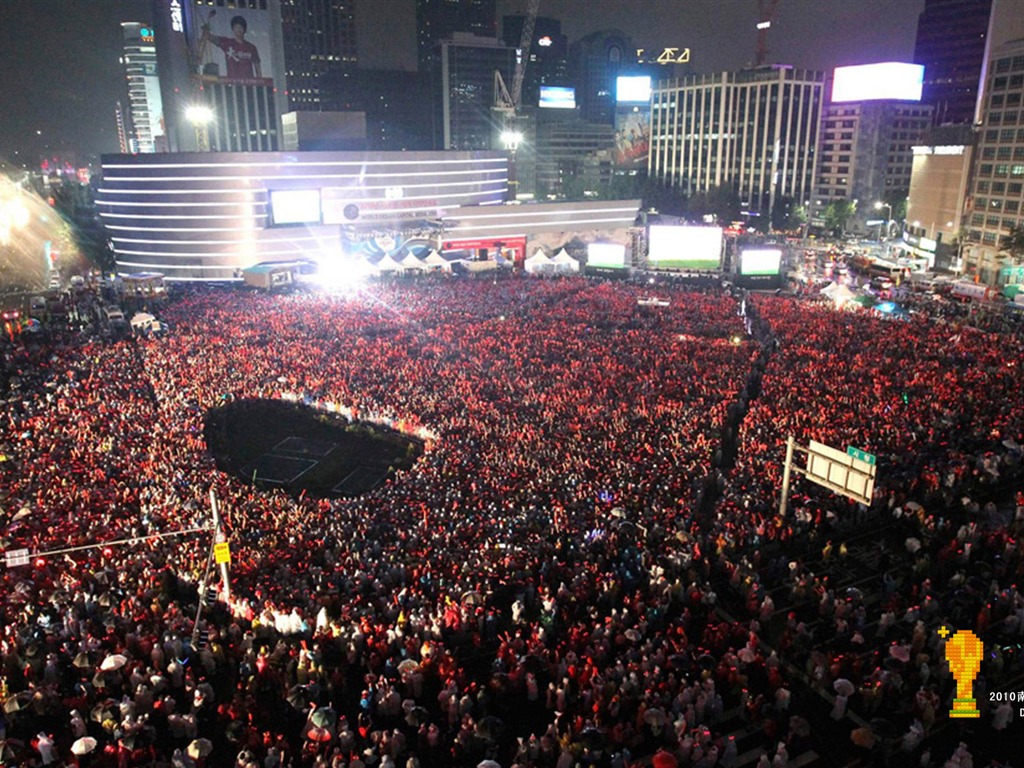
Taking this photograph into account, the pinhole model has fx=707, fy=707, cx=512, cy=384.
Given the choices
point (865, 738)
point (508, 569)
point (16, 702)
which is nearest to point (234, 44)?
point (508, 569)

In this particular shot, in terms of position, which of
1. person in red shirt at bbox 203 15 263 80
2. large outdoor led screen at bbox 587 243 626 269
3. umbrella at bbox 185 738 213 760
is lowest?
umbrella at bbox 185 738 213 760

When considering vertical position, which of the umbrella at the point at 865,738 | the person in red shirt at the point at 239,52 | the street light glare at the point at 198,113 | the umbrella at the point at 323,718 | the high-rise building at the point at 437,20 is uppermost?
the high-rise building at the point at 437,20

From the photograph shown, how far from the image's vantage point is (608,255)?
50438 mm

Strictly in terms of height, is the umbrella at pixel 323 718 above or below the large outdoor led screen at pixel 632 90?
below

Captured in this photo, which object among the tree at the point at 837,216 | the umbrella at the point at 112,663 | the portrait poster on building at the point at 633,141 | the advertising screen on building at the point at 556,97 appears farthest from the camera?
the portrait poster on building at the point at 633,141

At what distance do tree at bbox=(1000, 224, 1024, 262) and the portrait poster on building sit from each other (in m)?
79.8

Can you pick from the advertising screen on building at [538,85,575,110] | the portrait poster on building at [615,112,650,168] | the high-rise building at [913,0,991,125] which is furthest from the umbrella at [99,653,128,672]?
the high-rise building at [913,0,991,125]

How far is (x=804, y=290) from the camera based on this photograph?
44.6 meters

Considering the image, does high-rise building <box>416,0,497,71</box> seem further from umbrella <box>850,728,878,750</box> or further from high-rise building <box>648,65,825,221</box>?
umbrella <box>850,728,878,750</box>

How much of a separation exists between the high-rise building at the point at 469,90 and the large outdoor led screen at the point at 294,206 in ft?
320

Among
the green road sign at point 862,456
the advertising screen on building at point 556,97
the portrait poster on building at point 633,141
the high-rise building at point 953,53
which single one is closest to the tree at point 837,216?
the portrait poster on building at point 633,141

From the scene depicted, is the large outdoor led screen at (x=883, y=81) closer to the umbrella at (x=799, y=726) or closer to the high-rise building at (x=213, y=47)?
the high-rise building at (x=213, y=47)

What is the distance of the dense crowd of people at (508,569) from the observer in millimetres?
10461

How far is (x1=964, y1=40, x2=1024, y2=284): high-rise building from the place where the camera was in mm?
55062
